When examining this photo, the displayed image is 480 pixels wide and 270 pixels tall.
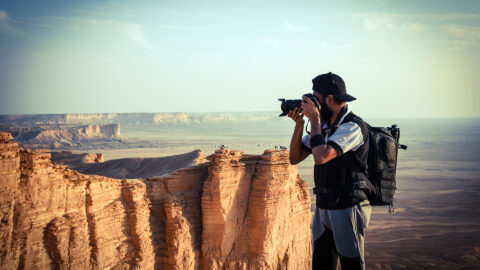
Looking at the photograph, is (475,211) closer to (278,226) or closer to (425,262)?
(425,262)

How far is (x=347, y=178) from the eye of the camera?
13.8ft

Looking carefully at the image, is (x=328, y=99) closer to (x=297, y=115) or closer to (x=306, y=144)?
(x=297, y=115)

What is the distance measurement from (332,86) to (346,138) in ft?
2.51

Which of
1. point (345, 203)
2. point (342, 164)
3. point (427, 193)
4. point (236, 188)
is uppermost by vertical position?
point (342, 164)

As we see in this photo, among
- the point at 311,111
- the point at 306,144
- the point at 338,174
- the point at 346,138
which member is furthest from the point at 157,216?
the point at 346,138

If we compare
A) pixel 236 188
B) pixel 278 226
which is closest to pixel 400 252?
pixel 278 226

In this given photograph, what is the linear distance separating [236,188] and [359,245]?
10.8 m

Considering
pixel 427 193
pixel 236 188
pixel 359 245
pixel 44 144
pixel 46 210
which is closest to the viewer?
pixel 359 245

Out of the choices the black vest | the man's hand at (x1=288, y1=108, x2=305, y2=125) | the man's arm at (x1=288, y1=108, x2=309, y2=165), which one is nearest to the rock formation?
the man's arm at (x1=288, y1=108, x2=309, y2=165)

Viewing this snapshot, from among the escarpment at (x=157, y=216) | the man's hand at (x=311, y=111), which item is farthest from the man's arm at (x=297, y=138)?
the escarpment at (x=157, y=216)

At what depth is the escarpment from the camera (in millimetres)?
10117

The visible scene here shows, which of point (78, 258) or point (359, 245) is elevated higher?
point (359, 245)

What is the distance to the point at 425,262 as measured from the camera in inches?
1107

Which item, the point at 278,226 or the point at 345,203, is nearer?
the point at 345,203
